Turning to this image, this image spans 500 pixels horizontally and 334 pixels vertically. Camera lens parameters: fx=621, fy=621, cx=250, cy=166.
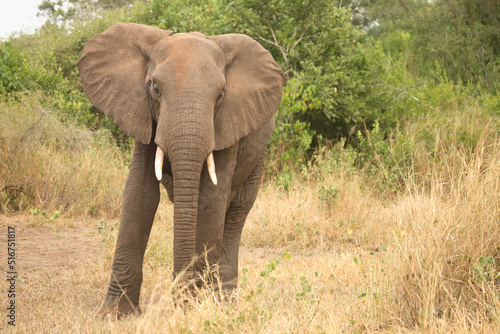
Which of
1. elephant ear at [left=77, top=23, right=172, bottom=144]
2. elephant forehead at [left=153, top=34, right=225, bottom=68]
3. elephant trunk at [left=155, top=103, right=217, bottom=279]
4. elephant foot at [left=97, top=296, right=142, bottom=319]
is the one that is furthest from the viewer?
elephant foot at [left=97, top=296, right=142, bottom=319]

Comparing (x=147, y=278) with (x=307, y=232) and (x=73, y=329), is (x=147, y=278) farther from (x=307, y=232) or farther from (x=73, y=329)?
(x=307, y=232)

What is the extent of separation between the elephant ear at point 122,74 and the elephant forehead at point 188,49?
0.21 metres

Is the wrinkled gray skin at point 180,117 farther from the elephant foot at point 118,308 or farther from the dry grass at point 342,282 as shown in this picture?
the dry grass at point 342,282

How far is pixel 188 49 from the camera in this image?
4.38m

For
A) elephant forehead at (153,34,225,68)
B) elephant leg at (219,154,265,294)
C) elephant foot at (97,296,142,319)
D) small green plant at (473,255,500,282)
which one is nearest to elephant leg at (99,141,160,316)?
elephant foot at (97,296,142,319)

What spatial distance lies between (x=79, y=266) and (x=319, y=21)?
694 centimetres

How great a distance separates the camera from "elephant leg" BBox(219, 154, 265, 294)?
5.35 metres

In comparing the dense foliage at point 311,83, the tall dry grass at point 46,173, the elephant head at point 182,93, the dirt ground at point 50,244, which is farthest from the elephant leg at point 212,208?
the dense foliage at point 311,83

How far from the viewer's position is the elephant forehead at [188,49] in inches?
171

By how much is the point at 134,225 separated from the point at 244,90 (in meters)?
1.34

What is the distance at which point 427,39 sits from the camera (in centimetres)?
1766

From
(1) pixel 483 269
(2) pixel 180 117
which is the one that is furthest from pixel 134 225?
(1) pixel 483 269

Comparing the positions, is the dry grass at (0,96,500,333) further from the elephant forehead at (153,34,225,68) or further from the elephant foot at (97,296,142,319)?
the elephant forehead at (153,34,225,68)

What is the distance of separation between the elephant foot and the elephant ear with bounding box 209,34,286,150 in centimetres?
142
